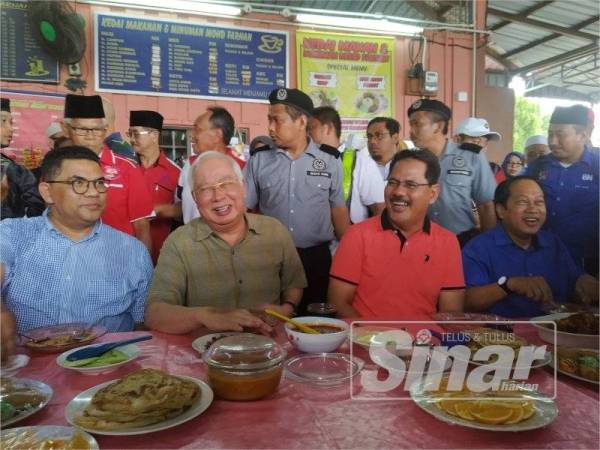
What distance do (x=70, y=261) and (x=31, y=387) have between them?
81 cm

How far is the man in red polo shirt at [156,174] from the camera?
2820 mm

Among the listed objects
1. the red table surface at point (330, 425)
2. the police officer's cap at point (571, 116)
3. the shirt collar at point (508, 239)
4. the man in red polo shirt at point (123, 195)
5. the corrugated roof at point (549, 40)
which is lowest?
the red table surface at point (330, 425)

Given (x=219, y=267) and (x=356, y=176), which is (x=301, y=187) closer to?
(x=356, y=176)

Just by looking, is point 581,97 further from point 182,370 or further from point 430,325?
point 182,370

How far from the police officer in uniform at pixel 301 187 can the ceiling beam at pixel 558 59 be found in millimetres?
4730

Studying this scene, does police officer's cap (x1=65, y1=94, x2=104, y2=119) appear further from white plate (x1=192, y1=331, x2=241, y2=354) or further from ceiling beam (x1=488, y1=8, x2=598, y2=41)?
ceiling beam (x1=488, y1=8, x2=598, y2=41)

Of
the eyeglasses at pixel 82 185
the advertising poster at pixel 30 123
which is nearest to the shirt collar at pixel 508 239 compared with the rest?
the eyeglasses at pixel 82 185

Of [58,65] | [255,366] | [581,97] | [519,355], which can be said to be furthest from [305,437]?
[581,97]

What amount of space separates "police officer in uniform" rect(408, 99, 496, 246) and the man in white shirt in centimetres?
34

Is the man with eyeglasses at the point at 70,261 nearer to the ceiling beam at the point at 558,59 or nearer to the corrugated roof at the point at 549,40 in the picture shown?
the corrugated roof at the point at 549,40

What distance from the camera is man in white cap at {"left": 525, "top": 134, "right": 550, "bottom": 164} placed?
3.93 metres

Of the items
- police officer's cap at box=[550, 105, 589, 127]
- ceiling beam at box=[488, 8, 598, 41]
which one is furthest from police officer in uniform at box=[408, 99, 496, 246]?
ceiling beam at box=[488, 8, 598, 41]

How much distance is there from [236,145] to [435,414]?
3589 mm

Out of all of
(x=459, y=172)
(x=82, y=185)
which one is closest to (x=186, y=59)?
(x=459, y=172)
